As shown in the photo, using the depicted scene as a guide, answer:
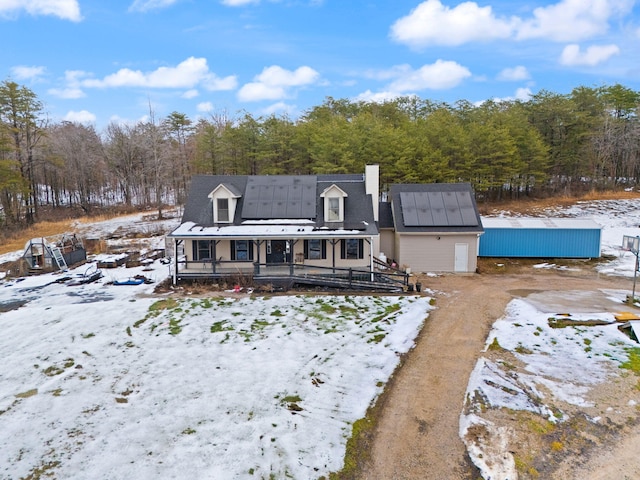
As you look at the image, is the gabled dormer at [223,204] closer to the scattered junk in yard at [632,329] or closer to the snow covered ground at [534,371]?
the snow covered ground at [534,371]

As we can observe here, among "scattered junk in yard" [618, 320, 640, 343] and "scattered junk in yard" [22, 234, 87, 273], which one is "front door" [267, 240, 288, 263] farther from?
"scattered junk in yard" [618, 320, 640, 343]

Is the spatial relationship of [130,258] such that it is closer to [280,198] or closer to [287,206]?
[280,198]

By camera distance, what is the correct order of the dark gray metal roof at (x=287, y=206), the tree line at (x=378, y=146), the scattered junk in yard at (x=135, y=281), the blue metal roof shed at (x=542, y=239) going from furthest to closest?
the tree line at (x=378, y=146) → the blue metal roof shed at (x=542, y=239) → the dark gray metal roof at (x=287, y=206) → the scattered junk in yard at (x=135, y=281)

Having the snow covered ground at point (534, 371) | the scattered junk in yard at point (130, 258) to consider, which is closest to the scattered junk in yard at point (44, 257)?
the scattered junk in yard at point (130, 258)

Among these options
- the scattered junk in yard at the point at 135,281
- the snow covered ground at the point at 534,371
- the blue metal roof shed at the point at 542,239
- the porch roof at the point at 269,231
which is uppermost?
the porch roof at the point at 269,231

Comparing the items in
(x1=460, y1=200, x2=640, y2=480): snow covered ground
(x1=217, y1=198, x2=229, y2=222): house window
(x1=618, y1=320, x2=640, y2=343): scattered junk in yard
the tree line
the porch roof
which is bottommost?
(x1=460, y1=200, x2=640, y2=480): snow covered ground

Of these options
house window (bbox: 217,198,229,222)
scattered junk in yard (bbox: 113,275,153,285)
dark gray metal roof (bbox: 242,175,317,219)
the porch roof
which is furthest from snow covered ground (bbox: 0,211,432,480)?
dark gray metal roof (bbox: 242,175,317,219)

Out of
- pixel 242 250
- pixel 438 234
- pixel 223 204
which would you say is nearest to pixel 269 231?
pixel 242 250
